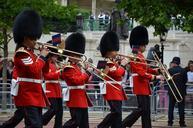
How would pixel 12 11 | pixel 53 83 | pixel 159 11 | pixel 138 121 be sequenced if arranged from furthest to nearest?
pixel 12 11, pixel 138 121, pixel 159 11, pixel 53 83

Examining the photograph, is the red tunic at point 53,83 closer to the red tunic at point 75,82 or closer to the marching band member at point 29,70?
the red tunic at point 75,82

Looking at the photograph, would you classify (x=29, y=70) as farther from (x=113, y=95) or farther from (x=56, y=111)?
(x=56, y=111)

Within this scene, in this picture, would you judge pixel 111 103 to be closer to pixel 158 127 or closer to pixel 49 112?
pixel 49 112

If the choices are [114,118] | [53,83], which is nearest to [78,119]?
[114,118]

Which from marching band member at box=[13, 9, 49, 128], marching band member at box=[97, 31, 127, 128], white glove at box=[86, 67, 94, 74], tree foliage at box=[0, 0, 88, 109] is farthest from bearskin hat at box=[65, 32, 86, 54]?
tree foliage at box=[0, 0, 88, 109]

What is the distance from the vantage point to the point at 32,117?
988 centimetres

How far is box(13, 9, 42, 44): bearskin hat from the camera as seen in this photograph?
1015 cm

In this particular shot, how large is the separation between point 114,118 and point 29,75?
3021 millimetres

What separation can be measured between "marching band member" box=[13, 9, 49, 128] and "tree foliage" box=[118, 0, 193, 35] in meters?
5.37

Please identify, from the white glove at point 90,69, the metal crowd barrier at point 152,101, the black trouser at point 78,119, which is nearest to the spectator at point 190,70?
the metal crowd barrier at point 152,101

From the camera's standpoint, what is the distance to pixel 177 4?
15.4 m

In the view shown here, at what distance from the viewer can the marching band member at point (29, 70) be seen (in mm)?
9906

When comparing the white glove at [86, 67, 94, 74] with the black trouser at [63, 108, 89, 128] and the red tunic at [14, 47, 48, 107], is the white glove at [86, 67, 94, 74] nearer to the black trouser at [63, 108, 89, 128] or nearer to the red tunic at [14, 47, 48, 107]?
the black trouser at [63, 108, 89, 128]

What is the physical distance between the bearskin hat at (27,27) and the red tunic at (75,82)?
1.61m
